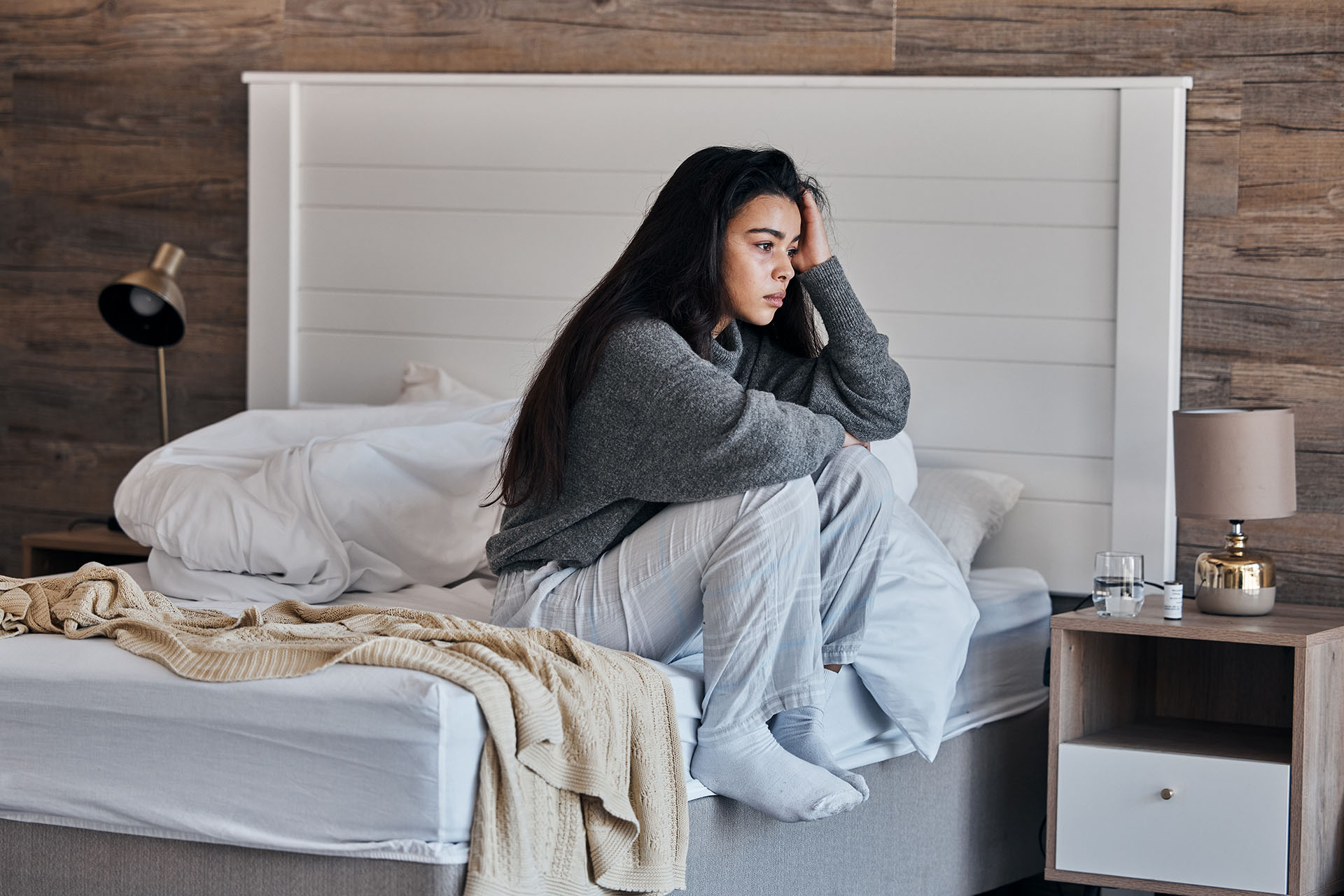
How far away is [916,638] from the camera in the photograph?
2188 mm

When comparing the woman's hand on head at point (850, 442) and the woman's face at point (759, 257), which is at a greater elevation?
the woman's face at point (759, 257)

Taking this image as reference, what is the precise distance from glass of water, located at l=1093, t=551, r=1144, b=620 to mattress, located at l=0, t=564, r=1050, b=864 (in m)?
1.18

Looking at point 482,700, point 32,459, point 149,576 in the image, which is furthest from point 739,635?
point 32,459

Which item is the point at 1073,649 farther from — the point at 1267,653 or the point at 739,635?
the point at 739,635

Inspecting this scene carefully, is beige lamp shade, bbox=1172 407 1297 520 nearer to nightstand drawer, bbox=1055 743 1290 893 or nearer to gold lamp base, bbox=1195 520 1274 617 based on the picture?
gold lamp base, bbox=1195 520 1274 617

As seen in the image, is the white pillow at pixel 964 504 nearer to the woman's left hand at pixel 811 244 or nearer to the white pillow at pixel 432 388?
the woman's left hand at pixel 811 244

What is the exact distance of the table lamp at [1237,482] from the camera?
2.34m

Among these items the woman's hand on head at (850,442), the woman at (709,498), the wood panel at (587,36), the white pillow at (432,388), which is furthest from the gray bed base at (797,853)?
the wood panel at (587,36)

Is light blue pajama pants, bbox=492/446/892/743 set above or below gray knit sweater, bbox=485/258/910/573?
below

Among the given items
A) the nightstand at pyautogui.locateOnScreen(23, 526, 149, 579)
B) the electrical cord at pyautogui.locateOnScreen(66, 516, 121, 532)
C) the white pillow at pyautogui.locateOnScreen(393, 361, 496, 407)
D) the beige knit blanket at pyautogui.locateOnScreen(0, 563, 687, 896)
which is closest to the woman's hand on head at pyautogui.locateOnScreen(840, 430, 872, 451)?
the beige knit blanket at pyautogui.locateOnScreen(0, 563, 687, 896)

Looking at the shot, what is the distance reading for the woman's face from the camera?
211 centimetres

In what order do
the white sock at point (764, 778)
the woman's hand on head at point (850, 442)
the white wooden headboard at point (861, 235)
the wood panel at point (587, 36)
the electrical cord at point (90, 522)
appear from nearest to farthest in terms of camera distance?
1. the white sock at point (764, 778)
2. the woman's hand on head at point (850, 442)
3. the white wooden headboard at point (861, 235)
4. the wood panel at point (587, 36)
5. the electrical cord at point (90, 522)

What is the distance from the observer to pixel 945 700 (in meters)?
2.21

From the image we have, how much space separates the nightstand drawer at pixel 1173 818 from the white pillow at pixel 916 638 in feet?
0.79
